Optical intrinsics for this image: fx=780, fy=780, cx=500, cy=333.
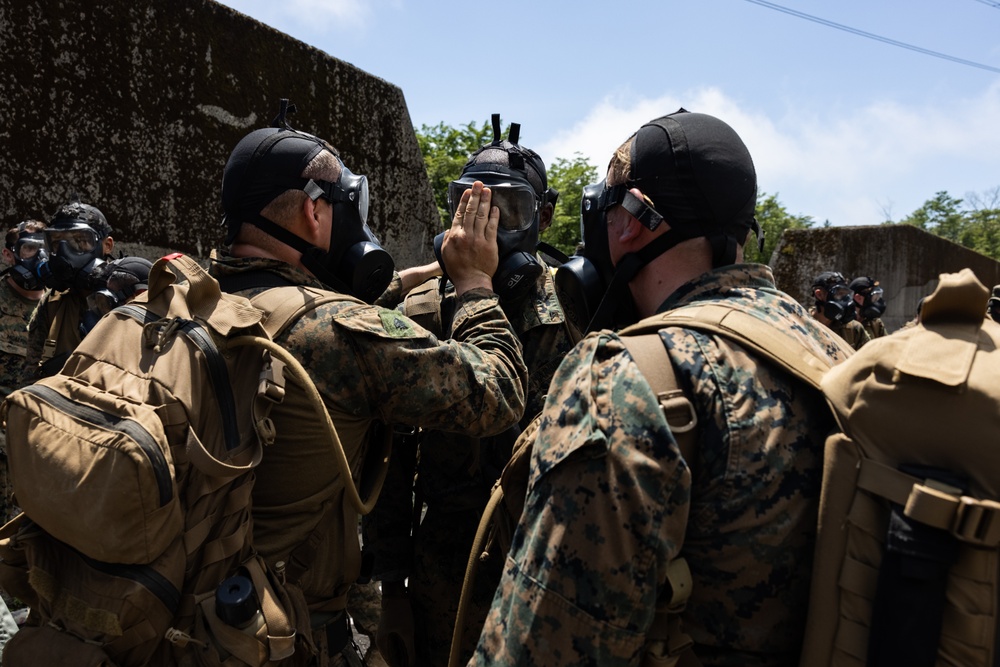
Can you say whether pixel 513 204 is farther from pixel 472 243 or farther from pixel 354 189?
pixel 354 189

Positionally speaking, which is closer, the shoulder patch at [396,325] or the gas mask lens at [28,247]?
the shoulder patch at [396,325]

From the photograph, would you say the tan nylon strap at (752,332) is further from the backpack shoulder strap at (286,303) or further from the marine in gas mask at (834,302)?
the marine in gas mask at (834,302)

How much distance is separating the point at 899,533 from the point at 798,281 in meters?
10.9

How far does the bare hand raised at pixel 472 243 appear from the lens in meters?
2.56

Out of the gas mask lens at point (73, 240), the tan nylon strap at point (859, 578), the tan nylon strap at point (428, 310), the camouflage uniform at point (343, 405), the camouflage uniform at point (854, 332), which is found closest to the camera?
the tan nylon strap at point (859, 578)

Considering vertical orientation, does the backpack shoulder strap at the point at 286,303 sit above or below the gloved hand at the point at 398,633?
above

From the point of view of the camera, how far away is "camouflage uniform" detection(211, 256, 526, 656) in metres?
2.10

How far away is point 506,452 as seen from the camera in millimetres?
2930

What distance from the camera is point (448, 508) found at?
9.53 ft

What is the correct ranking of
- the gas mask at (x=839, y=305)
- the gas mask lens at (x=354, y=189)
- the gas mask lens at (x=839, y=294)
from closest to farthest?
the gas mask lens at (x=354, y=189)
the gas mask at (x=839, y=305)
the gas mask lens at (x=839, y=294)

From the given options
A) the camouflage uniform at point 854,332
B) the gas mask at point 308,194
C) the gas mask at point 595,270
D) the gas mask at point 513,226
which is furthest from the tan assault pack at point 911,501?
the camouflage uniform at point 854,332


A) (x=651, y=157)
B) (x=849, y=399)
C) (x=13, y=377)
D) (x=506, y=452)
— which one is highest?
(x=651, y=157)

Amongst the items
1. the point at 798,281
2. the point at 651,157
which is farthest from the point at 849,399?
the point at 798,281

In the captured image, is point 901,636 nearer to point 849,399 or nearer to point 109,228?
point 849,399
